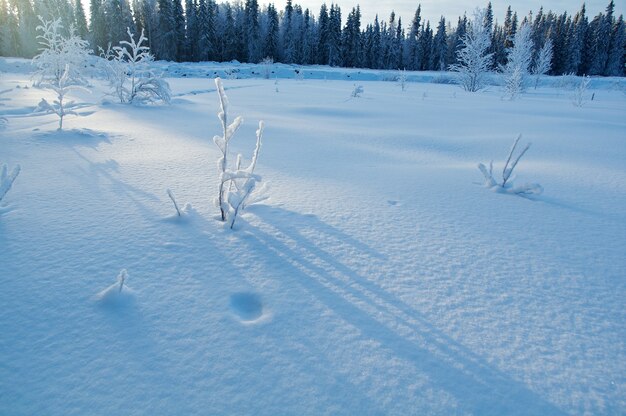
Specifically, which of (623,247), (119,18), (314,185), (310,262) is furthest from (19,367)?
(119,18)

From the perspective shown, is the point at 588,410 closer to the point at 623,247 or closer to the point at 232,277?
the point at 232,277

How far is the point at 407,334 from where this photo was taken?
124 cm

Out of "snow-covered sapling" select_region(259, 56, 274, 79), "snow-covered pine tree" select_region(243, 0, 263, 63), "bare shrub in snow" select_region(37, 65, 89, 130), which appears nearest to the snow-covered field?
"bare shrub in snow" select_region(37, 65, 89, 130)

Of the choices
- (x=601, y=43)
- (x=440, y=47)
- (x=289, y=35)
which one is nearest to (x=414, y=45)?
(x=440, y=47)

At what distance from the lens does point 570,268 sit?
1712mm

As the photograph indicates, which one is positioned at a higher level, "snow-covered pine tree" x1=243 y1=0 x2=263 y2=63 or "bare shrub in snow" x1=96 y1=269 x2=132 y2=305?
"snow-covered pine tree" x1=243 y1=0 x2=263 y2=63

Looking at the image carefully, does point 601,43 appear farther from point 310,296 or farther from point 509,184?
point 310,296

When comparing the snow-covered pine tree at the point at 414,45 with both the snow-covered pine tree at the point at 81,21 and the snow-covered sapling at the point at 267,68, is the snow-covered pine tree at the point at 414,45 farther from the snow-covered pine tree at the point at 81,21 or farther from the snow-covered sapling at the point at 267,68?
the snow-covered pine tree at the point at 81,21

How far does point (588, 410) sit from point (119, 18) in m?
52.1

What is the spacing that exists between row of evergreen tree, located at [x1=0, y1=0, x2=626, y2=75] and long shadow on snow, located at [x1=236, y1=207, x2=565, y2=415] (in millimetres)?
43793

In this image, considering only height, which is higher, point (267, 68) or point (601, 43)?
point (601, 43)

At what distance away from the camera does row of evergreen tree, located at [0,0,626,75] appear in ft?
139

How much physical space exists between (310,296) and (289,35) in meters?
55.4

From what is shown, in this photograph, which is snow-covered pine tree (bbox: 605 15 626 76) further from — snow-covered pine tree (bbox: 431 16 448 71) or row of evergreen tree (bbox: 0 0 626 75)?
snow-covered pine tree (bbox: 431 16 448 71)
